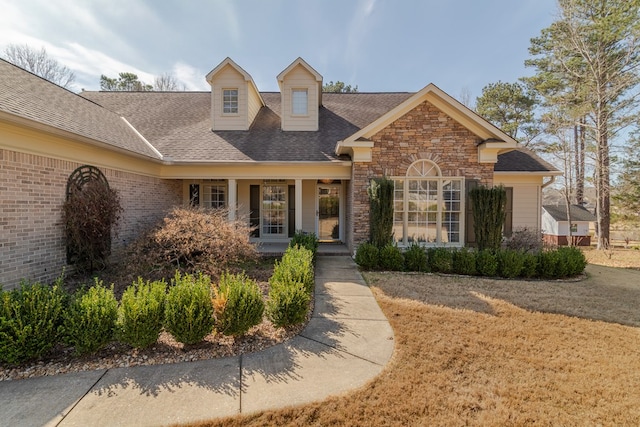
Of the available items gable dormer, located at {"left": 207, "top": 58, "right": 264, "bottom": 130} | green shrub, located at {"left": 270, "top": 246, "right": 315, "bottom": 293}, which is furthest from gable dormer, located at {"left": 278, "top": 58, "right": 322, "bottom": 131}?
green shrub, located at {"left": 270, "top": 246, "right": 315, "bottom": 293}

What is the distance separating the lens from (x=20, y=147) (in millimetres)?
5430

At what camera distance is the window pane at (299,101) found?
1177 cm

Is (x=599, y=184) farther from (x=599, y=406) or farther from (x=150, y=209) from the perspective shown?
(x=150, y=209)

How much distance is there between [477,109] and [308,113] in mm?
19994

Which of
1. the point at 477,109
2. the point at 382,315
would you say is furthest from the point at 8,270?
the point at 477,109

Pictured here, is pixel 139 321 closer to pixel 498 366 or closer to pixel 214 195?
pixel 498 366

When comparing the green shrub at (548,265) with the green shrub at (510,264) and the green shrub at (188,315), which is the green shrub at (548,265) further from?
the green shrub at (188,315)

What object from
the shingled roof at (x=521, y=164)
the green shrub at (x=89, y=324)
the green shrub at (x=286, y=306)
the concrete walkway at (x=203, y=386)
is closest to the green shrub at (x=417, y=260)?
the concrete walkway at (x=203, y=386)

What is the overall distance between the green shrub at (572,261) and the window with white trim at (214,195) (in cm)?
1167

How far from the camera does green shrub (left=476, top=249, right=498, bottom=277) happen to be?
746cm

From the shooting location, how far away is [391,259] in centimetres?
779

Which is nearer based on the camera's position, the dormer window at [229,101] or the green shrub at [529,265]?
the green shrub at [529,265]

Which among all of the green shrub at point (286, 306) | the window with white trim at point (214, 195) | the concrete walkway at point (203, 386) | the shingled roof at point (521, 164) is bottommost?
the concrete walkway at point (203, 386)

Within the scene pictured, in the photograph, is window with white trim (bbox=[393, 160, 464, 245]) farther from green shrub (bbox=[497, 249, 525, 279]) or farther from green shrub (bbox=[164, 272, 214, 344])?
green shrub (bbox=[164, 272, 214, 344])
